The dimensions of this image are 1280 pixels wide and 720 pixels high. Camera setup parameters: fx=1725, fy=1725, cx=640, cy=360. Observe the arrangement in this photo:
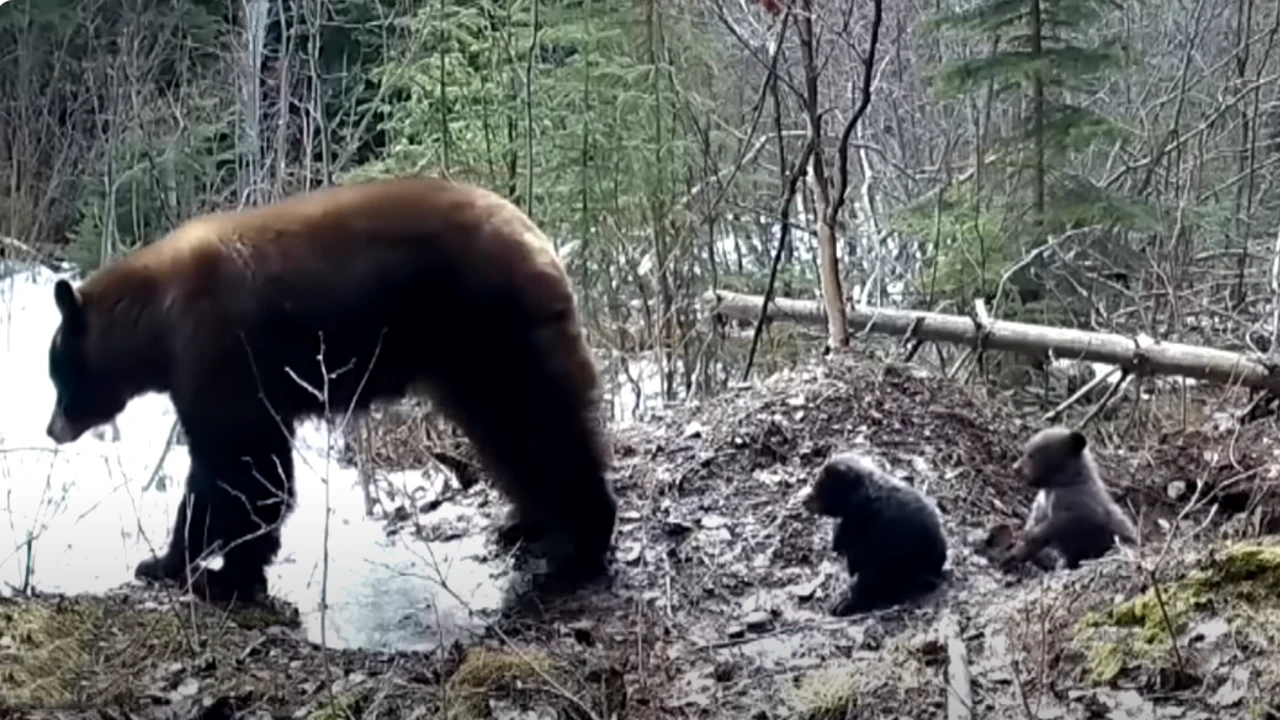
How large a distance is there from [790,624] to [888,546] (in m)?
0.18

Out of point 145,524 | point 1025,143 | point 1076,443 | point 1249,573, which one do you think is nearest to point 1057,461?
point 1076,443

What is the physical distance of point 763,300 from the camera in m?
3.30

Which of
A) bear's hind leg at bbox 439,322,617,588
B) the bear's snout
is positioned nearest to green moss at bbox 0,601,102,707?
the bear's snout

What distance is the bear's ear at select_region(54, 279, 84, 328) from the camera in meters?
2.61

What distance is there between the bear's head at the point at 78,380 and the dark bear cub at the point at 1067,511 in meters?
1.42

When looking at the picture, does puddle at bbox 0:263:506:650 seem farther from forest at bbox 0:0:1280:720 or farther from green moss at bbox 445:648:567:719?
green moss at bbox 445:648:567:719

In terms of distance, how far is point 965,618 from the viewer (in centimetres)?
238

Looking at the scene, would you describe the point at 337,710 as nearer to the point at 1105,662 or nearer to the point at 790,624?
the point at 790,624

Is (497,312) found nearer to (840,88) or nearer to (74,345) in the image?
(74,345)

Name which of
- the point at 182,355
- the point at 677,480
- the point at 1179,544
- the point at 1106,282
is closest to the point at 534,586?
the point at 677,480

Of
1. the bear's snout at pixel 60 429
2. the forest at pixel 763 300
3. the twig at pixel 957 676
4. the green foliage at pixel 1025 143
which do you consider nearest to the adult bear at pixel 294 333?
the bear's snout at pixel 60 429

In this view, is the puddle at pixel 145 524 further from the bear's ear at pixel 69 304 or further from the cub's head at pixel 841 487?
the cub's head at pixel 841 487

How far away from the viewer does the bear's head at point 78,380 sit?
268cm

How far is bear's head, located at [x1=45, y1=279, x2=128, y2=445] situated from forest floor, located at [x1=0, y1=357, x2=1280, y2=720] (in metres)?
0.29
